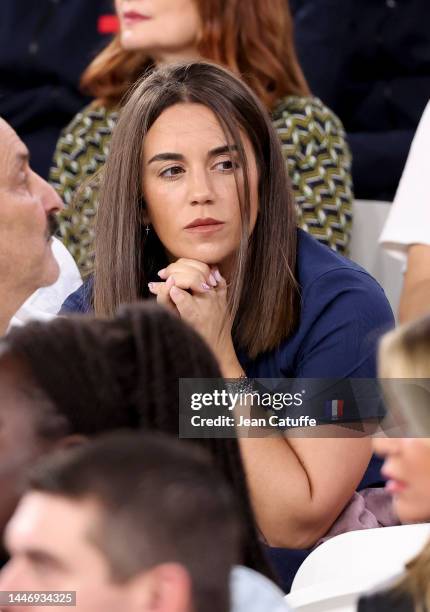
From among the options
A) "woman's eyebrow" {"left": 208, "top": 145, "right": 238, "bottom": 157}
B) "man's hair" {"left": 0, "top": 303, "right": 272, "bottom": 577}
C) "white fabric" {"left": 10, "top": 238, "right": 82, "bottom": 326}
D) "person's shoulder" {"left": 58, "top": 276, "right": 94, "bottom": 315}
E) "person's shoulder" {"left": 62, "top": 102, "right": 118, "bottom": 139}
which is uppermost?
"person's shoulder" {"left": 62, "top": 102, "right": 118, "bottom": 139}

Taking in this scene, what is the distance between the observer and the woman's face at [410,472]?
71 centimetres

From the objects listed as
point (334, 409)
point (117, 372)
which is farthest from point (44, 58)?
point (117, 372)

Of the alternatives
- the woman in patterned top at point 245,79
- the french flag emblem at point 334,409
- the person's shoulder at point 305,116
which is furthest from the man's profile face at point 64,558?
the person's shoulder at point 305,116

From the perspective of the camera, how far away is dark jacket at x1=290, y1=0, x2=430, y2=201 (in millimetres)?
2637

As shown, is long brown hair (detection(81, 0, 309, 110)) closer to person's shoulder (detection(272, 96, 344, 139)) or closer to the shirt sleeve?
person's shoulder (detection(272, 96, 344, 139))

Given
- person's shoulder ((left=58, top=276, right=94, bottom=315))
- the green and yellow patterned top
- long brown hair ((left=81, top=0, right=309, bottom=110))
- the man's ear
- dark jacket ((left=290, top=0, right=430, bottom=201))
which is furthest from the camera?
dark jacket ((left=290, top=0, right=430, bottom=201))

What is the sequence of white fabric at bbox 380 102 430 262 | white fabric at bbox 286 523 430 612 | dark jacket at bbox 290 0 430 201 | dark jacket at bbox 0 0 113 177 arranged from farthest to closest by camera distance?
dark jacket at bbox 0 0 113 177, dark jacket at bbox 290 0 430 201, white fabric at bbox 380 102 430 262, white fabric at bbox 286 523 430 612

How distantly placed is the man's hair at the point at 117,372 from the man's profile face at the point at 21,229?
2.66 ft

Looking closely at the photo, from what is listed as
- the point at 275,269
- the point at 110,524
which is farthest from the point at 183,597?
the point at 275,269

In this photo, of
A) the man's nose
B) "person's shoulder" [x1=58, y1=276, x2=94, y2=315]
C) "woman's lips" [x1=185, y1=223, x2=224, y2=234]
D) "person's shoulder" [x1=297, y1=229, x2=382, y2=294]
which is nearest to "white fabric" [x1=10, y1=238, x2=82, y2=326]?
"person's shoulder" [x1=58, y1=276, x2=94, y2=315]

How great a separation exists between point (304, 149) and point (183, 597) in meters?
1.74

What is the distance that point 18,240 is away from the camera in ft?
5.19

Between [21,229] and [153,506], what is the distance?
104 cm

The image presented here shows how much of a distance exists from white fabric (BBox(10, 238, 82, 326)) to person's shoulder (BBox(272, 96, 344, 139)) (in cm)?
53
